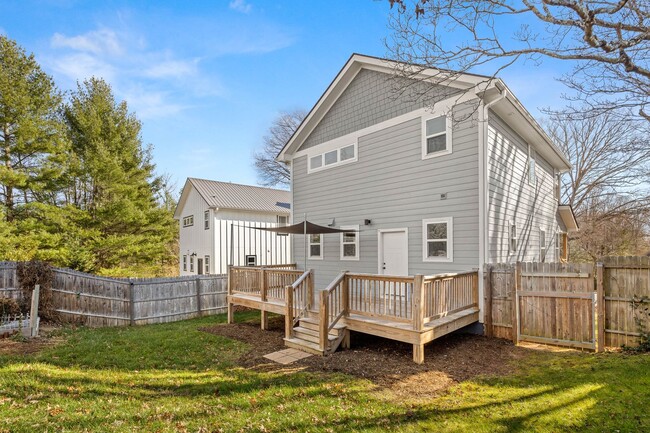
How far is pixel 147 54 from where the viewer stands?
10797mm

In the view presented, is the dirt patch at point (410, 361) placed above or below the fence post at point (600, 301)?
below

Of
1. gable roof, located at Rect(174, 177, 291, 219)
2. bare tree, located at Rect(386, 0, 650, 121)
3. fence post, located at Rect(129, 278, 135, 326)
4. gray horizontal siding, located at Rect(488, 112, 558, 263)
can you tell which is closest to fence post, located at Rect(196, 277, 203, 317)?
fence post, located at Rect(129, 278, 135, 326)

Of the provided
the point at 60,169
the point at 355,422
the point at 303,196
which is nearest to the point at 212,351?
the point at 355,422

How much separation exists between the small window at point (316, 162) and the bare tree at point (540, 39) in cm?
557

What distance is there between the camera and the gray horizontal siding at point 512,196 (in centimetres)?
826

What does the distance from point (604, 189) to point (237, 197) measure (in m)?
21.6

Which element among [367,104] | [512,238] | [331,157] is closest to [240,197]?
[331,157]

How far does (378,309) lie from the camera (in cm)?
666

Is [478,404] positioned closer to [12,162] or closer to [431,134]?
[431,134]

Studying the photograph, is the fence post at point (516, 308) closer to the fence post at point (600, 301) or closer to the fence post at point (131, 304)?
the fence post at point (600, 301)

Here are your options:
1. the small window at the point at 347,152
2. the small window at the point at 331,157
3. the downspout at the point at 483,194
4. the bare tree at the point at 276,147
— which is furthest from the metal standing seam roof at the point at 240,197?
the downspout at the point at 483,194

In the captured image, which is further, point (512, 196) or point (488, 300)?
point (512, 196)

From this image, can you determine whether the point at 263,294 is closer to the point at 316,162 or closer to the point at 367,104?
the point at 316,162

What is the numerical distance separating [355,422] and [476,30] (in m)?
6.24
